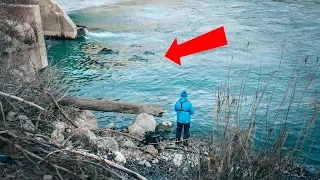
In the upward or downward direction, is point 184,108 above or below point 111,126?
above

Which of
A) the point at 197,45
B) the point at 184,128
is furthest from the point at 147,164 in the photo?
the point at 197,45

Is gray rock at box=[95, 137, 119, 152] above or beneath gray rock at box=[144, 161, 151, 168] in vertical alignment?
above

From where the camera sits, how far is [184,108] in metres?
9.80

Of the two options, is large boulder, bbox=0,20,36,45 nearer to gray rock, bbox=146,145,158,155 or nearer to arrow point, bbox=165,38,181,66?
arrow point, bbox=165,38,181,66

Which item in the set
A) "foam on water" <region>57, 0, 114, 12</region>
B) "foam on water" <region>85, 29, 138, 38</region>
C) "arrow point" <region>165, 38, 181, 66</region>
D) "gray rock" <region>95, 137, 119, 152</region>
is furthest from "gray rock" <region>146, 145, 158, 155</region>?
"foam on water" <region>57, 0, 114, 12</region>

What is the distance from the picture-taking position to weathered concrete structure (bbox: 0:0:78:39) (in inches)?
947

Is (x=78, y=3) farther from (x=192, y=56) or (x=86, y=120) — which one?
(x=86, y=120)

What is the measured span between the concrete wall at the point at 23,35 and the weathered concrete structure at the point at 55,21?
6167mm

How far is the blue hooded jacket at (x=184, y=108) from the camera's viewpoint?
9766mm

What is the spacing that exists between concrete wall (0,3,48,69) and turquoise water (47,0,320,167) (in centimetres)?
126

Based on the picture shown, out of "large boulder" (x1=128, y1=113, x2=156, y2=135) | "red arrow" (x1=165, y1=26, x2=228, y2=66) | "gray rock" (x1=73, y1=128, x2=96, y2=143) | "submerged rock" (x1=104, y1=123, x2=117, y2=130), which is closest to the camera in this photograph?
"gray rock" (x1=73, y1=128, x2=96, y2=143)

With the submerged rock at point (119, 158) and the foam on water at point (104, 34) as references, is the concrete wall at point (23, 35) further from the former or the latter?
the foam on water at point (104, 34)

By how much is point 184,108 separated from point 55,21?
56.8 feet

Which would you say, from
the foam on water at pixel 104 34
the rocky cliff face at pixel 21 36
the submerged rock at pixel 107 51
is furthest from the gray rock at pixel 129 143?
the foam on water at pixel 104 34
